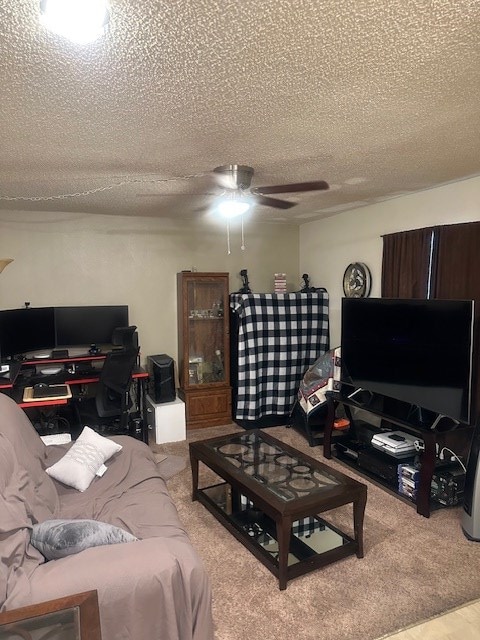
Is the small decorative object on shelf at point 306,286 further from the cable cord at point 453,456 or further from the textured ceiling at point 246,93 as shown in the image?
the cable cord at point 453,456

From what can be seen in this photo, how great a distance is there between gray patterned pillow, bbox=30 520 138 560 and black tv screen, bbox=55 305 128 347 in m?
2.74

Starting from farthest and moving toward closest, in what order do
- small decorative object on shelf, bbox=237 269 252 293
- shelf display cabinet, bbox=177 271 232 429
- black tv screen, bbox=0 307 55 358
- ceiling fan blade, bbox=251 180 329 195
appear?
small decorative object on shelf, bbox=237 269 252 293
shelf display cabinet, bbox=177 271 232 429
black tv screen, bbox=0 307 55 358
ceiling fan blade, bbox=251 180 329 195

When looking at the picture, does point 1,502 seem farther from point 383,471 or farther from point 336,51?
point 383,471

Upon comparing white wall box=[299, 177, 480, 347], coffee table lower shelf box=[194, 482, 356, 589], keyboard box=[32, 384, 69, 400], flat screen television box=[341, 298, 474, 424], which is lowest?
coffee table lower shelf box=[194, 482, 356, 589]

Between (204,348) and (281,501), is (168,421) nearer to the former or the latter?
(204,348)

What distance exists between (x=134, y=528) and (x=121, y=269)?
10.6 ft

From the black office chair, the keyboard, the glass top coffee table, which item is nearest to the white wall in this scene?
the glass top coffee table

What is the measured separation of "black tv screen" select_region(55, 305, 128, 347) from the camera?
433 centimetres

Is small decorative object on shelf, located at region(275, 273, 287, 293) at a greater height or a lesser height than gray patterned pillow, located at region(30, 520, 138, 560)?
greater

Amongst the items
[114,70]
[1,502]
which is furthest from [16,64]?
[1,502]

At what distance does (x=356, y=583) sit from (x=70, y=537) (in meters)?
1.49

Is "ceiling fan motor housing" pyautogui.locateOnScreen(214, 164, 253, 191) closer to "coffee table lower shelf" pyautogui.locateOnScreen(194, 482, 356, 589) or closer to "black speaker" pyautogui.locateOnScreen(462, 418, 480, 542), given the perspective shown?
"coffee table lower shelf" pyautogui.locateOnScreen(194, 482, 356, 589)

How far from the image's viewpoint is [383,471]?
131 inches

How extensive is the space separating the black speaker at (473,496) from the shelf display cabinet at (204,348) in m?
2.67
